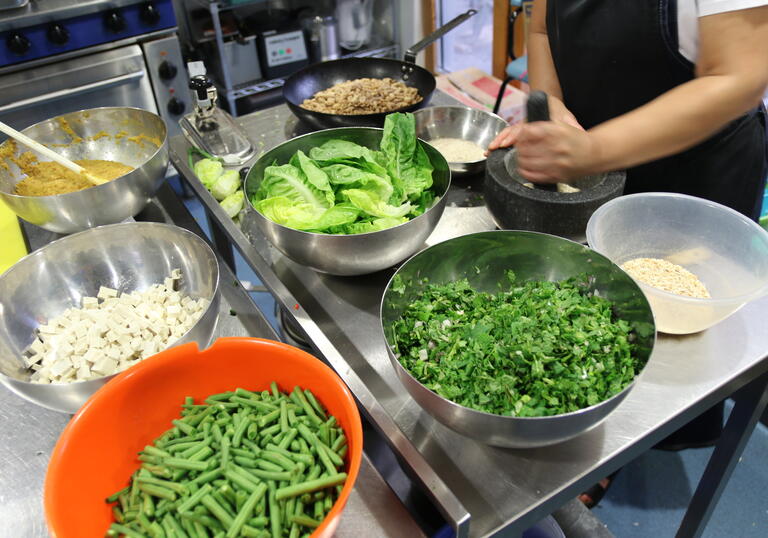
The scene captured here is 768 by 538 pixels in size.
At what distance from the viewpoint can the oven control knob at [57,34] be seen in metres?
2.64

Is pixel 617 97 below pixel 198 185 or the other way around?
the other way around

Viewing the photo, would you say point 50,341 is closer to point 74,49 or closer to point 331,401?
point 331,401

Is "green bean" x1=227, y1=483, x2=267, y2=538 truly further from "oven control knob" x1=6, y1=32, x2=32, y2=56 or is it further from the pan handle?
"oven control knob" x1=6, y1=32, x2=32, y2=56

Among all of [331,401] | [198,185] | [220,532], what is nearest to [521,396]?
[331,401]

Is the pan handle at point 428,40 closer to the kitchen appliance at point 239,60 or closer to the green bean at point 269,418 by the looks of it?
the green bean at point 269,418

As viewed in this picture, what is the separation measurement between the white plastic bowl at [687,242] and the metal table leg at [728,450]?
0.75 ft

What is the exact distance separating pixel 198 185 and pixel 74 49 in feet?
6.04

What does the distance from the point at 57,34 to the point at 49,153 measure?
1.74 metres

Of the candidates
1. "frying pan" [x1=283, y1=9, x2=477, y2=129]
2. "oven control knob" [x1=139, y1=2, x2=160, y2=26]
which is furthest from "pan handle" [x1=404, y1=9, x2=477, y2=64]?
"oven control knob" [x1=139, y1=2, x2=160, y2=26]

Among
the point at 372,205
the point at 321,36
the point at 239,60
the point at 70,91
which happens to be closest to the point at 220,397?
the point at 372,205

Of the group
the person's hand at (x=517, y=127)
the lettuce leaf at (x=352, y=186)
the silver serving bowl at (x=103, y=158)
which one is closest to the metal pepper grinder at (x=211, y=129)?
the silver serving bowl at (x=103, y=158)

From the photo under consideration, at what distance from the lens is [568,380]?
0.84 m

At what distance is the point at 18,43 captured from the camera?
257 centimetres

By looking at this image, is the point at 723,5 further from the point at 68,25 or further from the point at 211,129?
the point at 68,25
